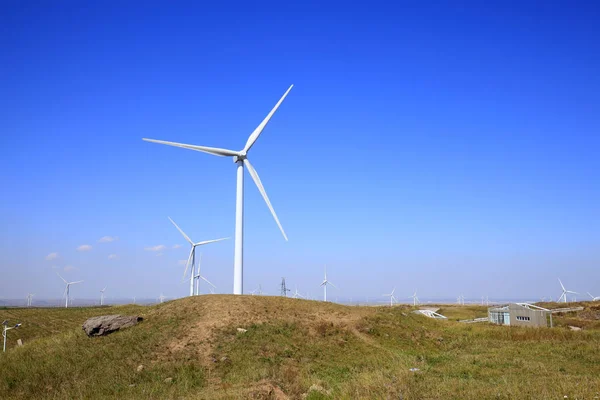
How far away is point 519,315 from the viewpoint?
60.3 meters

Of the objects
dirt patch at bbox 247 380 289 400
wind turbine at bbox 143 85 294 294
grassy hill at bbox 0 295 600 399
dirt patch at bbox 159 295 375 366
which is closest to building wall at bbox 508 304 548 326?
grassy hill at bbox 0 295 600 399

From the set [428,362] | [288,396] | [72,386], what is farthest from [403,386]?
[72,386]

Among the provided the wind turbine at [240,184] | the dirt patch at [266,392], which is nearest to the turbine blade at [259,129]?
the wind turbine at [240,184]

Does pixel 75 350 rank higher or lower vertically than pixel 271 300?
lower

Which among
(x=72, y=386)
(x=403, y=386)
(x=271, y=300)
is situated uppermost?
(x=271, y=300)

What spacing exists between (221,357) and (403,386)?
15.8 meters

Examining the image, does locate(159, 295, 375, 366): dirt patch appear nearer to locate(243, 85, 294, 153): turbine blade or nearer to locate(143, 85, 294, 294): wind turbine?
locate(143, 85, 294, 294): wind turbine

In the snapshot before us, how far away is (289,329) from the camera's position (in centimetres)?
3734

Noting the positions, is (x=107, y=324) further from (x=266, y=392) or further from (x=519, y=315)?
(x=519, y=315)

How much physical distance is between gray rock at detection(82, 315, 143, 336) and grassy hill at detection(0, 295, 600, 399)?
1.05 meters

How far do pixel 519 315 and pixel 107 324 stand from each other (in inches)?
1993

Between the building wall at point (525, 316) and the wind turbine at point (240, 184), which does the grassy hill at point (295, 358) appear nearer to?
the wind turbine at point (240, 184)

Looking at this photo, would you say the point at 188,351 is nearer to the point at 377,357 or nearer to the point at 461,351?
the point at 377,357

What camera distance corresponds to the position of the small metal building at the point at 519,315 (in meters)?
57.8
